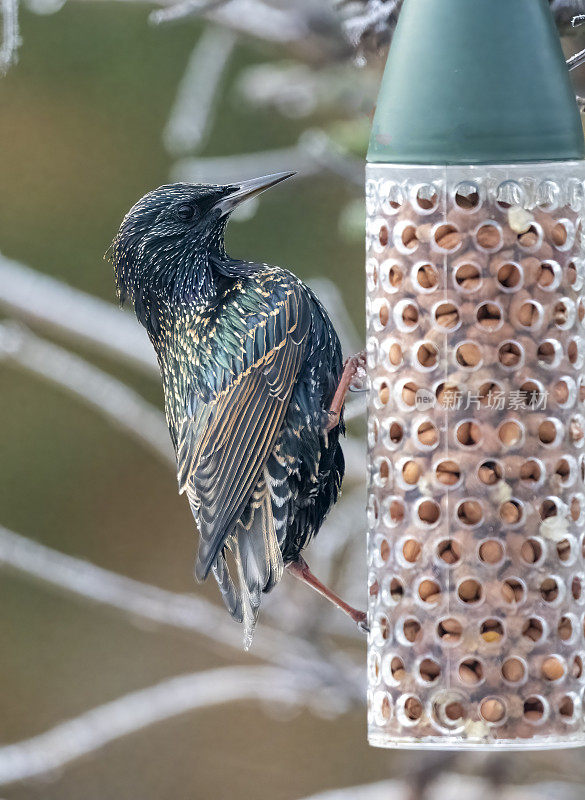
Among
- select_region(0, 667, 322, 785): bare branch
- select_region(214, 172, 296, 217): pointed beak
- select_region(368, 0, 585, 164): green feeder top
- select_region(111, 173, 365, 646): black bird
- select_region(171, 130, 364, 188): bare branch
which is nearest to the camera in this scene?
select_region(368, 0, 585, 164): green feeder top

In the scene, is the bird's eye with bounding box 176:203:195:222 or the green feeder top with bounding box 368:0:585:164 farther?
the bird's eye with bounding box 176:203:195:222

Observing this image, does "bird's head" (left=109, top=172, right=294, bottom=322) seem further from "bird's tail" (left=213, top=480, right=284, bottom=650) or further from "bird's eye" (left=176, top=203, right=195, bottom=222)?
"bird's tail" (left=213, top=480, right=284, bottom=650)

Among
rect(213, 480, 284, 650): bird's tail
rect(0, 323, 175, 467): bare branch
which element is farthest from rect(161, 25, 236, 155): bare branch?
rect(213, 480, 284, 650): bird's tail

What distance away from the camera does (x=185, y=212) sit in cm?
340

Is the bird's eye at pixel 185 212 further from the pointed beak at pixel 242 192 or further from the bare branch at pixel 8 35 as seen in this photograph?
the bare branch at pixel 8 35

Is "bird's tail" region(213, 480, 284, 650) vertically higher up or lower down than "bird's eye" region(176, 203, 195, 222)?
lower down

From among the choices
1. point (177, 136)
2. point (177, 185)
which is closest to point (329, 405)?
point (177, 185)

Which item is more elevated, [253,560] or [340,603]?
[253,560]

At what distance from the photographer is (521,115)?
257 centimetres

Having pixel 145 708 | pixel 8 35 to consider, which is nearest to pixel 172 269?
pixel 8 35

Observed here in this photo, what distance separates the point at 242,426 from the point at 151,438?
138cm

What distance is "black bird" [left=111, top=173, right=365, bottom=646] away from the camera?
321 cm

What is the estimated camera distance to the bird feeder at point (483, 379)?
259 cm

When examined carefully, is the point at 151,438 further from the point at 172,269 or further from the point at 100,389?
the point at 172,269
